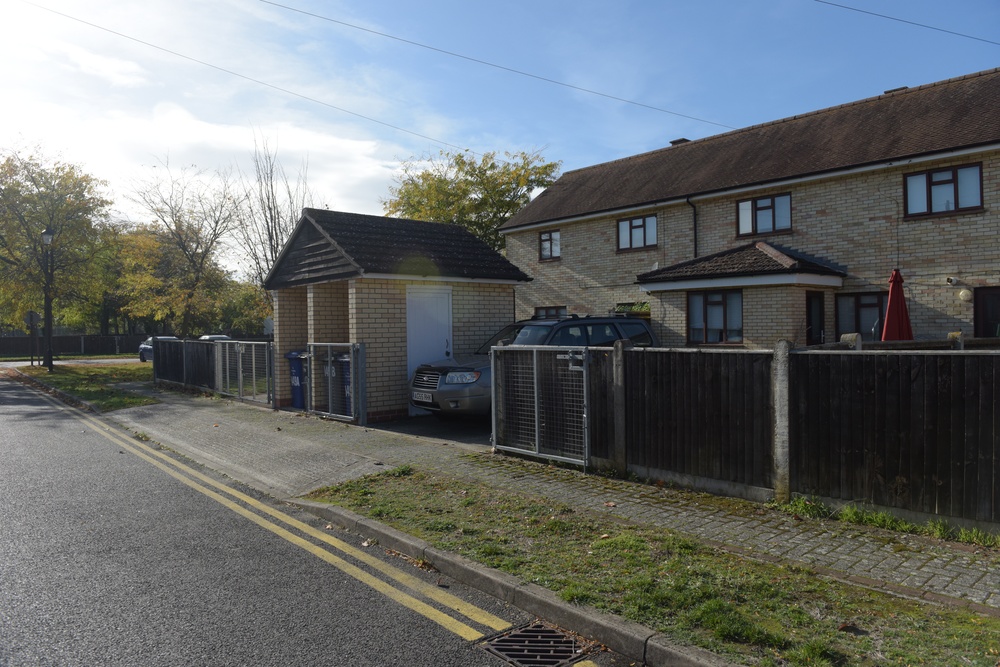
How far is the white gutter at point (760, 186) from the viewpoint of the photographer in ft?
53.6

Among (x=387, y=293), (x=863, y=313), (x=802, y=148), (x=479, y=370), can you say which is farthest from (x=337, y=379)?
(x=802, y=148)

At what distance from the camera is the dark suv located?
11.4 m

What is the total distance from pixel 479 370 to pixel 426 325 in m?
2.41

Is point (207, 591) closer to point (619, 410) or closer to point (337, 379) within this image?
point (619, 410)

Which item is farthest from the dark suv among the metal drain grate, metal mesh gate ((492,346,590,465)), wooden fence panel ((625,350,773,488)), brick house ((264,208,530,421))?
the metal drain grate

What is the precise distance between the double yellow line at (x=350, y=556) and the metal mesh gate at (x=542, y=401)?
317 centimetres

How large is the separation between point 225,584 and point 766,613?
3678mm

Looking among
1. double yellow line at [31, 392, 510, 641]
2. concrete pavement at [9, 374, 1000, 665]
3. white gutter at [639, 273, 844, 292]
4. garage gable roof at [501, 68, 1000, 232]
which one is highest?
garage gable roof at [501, 68, 1000, 232]

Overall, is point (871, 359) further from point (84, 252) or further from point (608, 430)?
point (84, 252)

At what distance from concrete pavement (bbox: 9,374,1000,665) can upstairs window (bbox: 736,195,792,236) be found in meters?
12.6

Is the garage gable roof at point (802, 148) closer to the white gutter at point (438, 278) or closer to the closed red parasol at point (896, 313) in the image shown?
the closed red parasol at point (896, 313)

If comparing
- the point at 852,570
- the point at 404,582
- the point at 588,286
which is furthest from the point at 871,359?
the point at 588,286

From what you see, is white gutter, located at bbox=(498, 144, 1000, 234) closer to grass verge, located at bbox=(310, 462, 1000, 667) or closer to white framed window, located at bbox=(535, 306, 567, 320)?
white framed window, located at bbox=(535, 306, 567, 320)

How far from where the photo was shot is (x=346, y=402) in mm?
12898
